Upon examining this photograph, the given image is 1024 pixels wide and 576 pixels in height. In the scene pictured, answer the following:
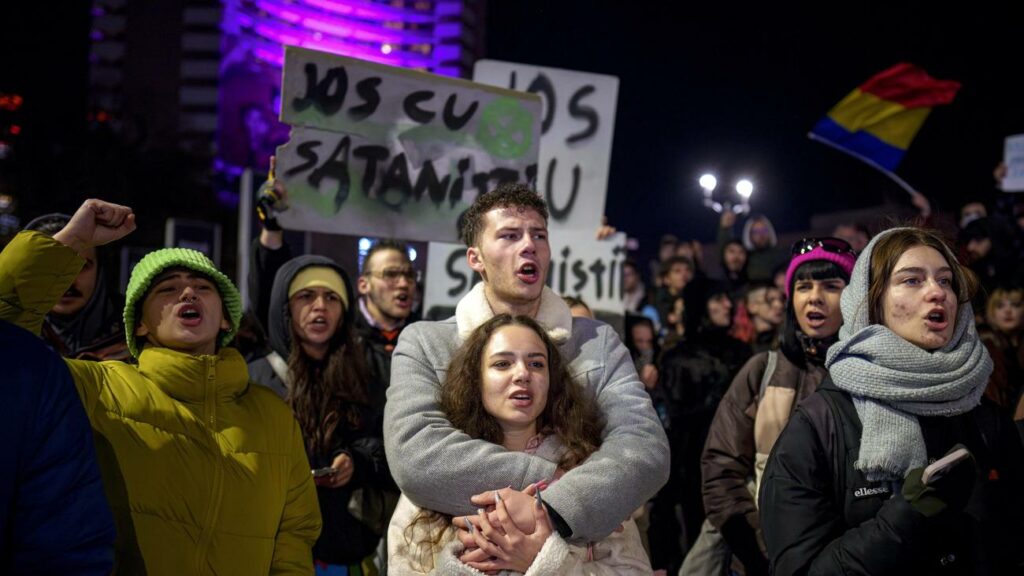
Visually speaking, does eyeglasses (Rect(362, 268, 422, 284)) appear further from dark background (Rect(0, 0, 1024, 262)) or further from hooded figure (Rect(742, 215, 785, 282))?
dark background (Rect(0, 0, 1024, 262))

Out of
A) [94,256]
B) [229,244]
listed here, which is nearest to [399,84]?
[94,256]

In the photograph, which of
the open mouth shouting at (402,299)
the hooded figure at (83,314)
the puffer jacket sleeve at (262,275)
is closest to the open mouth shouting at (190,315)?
the hooded figure at (83,314)

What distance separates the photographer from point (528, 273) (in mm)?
3277

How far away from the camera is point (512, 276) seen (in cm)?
328

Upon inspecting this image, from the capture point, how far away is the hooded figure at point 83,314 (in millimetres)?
3809

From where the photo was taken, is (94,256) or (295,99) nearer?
(94,256)

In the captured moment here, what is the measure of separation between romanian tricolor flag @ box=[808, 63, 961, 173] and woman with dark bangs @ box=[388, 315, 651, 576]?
7.19 m

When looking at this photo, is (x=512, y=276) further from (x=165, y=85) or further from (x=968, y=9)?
(x=165, y=85)

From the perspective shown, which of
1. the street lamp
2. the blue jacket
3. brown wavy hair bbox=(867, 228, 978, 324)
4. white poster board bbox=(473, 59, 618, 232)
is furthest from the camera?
the street lamp

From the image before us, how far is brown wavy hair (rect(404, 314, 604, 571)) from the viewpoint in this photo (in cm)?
286

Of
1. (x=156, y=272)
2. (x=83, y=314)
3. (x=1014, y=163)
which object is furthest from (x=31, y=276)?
(x=1014, y=163)

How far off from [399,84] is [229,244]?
138ft

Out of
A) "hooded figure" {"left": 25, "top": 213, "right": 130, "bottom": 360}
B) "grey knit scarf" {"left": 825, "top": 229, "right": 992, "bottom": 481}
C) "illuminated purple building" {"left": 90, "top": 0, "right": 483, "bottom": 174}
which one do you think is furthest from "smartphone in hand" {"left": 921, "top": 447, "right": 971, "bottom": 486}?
"illuminated purple building" {"left": 90, "top": 0, "right": 483, "bottom": 174}

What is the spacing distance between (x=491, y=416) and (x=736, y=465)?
1.37 meters
